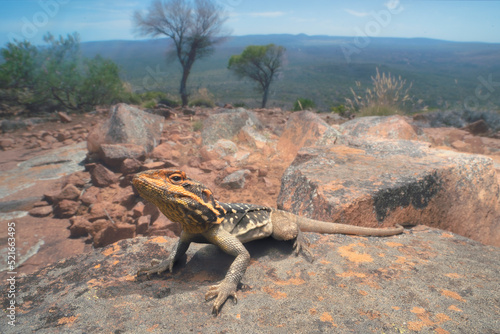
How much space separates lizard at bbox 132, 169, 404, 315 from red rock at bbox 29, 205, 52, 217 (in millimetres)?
4328

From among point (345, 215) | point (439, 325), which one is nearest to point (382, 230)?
point (345, 215)

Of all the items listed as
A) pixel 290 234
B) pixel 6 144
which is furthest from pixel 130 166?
pixel 6 144

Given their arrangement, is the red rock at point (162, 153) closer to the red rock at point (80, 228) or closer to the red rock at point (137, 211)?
the red rock at point (137, 211)

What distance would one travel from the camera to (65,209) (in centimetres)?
549

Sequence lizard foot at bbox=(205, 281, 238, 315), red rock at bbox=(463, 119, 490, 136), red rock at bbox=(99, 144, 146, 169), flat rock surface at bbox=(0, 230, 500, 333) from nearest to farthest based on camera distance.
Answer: flat rock surface at bbox=(0, 230, 500, 333) → lizard foot at bbox=(205, 281, 238, 315) → red rock at bbox=(99, 144, 146, 169) → red rock at bbox=(463, 119, 490, 136)

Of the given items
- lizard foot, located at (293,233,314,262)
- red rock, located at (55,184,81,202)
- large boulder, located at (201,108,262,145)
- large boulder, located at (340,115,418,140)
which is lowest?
red rock, located at (55,184,81,202)

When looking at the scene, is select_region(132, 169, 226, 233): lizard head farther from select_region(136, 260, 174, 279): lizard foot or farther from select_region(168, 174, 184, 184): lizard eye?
select_region(136, 260, 174, 279): lizard foot

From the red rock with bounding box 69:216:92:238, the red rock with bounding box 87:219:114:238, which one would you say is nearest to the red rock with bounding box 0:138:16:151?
the red rock with bounding box 69:216:92:238

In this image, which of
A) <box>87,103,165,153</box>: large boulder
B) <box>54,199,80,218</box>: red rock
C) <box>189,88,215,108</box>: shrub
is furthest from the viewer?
<box>189,88,215,108</box>: shrub

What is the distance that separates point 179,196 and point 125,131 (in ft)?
22.6

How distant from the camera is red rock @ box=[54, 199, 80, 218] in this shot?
5.47 metres

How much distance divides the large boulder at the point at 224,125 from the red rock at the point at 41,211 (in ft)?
14.3

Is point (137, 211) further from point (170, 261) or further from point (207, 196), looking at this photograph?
point (207, 196)

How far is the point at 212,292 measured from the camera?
1.94 metres
